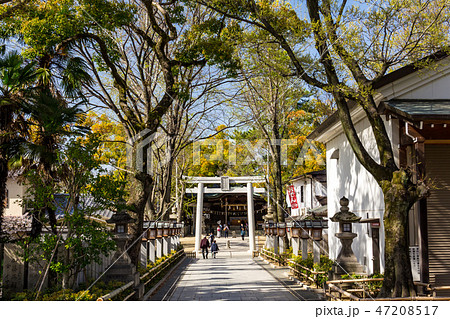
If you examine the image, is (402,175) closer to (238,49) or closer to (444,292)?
(444,292)

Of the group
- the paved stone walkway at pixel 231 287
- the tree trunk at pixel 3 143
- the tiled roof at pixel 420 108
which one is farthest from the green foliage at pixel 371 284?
the tree trunk at pixel 3 143

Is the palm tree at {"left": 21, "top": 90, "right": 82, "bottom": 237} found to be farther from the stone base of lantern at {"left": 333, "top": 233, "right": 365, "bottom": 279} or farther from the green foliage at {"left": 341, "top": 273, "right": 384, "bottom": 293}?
the green foliage at {"left": 341, "top": 273, "right": 384, "bottom": 293}

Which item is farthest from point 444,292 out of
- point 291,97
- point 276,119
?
point 291,97

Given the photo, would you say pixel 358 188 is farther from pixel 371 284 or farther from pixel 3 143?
pixel 3 143

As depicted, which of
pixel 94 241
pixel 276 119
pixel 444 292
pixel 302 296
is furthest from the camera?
pixel 276 119

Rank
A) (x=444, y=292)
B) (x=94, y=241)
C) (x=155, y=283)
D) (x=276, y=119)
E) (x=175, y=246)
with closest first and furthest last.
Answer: (x=94, y=241) < (x=444, y=292) < (x=155, y=283) < (x=276, y=119) < (x=175, y=246)

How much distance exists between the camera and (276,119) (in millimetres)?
23641

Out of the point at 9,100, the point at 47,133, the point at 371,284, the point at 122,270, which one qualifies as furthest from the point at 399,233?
the point at 9,100

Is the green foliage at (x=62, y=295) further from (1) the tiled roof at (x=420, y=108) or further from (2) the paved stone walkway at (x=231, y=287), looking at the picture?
(1) the tiled roof at (x=420, y=108)

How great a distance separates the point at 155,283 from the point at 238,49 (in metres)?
8.17

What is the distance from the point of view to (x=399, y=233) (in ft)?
31.5

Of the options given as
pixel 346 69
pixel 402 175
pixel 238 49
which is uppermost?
pixel 238 49

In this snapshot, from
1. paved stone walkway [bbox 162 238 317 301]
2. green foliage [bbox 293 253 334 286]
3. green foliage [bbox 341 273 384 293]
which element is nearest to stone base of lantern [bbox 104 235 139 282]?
paved stone walkway [bbox 162 238 317 301]

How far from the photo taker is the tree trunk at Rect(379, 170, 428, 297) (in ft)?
31.1
